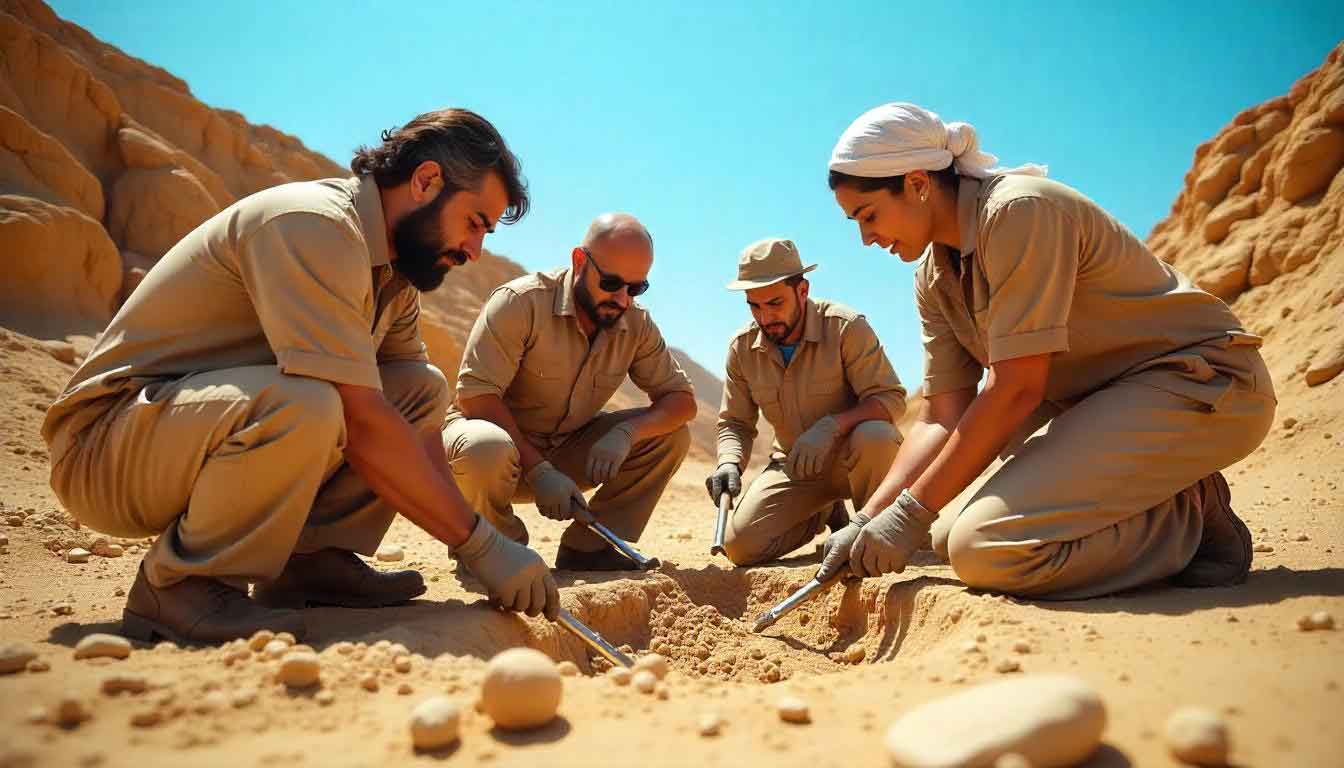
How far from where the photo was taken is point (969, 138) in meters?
2.82

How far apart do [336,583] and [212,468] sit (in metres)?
0.77

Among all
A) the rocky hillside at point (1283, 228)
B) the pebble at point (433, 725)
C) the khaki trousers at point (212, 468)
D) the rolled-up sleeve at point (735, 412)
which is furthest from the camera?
the rocky hillside at point (1283, 228)

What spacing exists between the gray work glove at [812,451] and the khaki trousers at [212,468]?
2.15m

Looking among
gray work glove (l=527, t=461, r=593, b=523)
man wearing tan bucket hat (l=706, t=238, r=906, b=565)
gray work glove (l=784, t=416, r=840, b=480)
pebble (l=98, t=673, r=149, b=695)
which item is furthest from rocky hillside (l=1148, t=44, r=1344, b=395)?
pebble (l=98, t=673, r=149, b=695)

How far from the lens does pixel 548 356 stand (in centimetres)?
380

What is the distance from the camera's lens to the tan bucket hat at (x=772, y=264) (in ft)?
13.2

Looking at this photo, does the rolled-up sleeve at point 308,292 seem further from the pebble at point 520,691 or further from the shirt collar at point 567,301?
the shirt collar at point 567,301

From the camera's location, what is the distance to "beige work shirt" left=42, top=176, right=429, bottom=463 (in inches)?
84.4

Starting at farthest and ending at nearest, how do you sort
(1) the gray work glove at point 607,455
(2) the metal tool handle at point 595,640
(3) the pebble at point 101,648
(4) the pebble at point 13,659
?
(1) the gray work glove at point 607,455 < (2) the metal tool handle at point 595,640 < (3) the pebble at point 101,648 < (4) the pebble at point 13,659

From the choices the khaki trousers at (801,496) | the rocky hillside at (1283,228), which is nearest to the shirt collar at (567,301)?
the khaki trousers at (801,496)

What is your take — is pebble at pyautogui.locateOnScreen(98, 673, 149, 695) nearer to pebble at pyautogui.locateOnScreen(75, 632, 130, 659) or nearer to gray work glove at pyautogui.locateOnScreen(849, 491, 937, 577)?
pebble at pyautogui.locateOnScreen(75, 632, 130, 659)

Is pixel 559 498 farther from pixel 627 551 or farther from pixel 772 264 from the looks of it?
pixel 772 264

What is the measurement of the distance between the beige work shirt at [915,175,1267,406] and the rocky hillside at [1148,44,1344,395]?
3.74 m

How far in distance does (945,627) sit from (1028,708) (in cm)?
117
